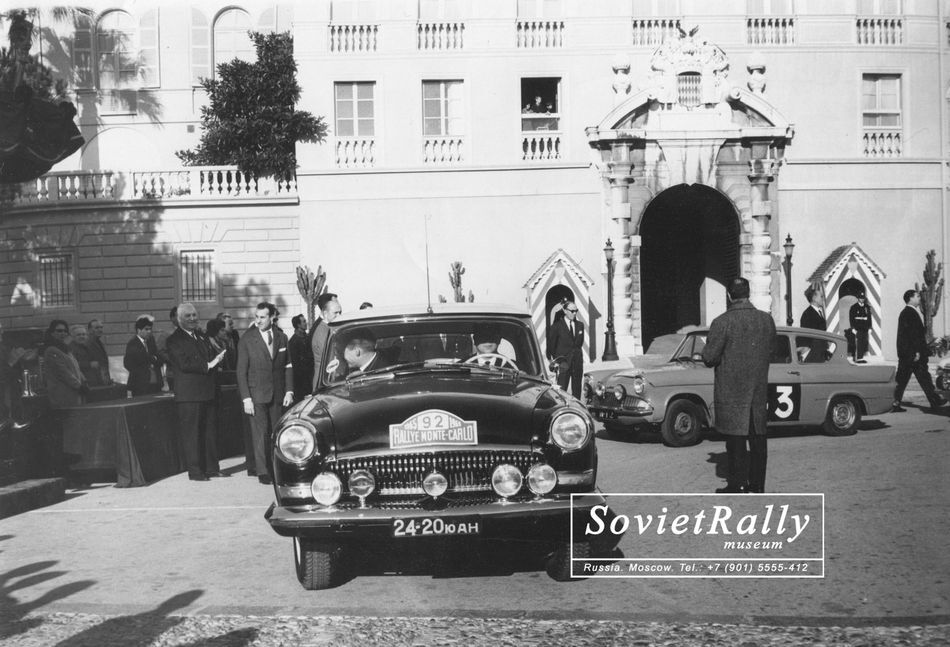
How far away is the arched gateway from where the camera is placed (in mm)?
28297

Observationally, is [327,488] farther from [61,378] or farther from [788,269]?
[788,269]

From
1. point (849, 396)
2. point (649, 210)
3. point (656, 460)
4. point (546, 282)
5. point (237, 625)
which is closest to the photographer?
point (237, 625)

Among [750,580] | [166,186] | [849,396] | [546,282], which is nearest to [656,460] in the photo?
[849,396]

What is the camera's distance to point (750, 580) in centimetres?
655

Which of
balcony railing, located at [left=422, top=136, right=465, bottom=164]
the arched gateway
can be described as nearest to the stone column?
the arched gateway

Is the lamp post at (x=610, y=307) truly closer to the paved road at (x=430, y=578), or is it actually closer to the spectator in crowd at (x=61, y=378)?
the paved road at (x=430, y=578)

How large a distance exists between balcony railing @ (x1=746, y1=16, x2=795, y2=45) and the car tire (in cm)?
1773

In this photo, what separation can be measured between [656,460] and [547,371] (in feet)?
16.2

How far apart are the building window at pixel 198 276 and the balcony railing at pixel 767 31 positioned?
16218mm

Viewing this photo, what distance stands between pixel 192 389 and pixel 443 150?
59.0 feet

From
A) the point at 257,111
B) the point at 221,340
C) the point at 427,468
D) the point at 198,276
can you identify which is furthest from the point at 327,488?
the point at 257,111

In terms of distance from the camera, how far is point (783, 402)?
13.8 m

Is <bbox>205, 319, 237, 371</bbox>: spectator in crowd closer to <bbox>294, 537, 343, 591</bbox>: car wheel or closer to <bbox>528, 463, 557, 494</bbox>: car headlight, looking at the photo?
<bbox>294, 537, 343, 591</bbox>: car wheel

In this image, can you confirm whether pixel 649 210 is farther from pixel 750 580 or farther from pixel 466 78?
pixel 750 580
